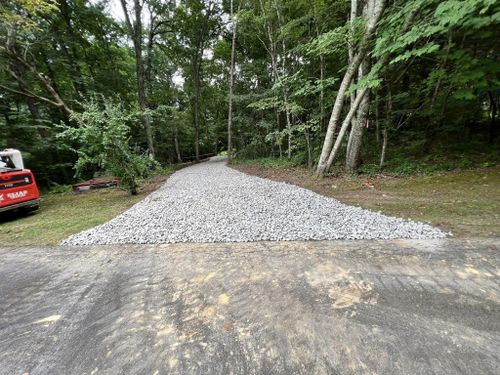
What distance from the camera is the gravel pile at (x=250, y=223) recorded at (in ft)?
10.2

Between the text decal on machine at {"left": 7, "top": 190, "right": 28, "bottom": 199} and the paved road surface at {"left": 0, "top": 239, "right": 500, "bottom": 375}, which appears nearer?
the paved road surface at {"left": 0, "top": 239, "right": 500, "bottom": 375}

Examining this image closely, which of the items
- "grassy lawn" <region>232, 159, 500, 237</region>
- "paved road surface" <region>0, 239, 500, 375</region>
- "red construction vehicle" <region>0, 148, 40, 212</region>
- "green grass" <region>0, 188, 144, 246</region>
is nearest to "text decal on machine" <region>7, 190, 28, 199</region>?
"red construction vehicle" <region>0, 148, 40, 212</region>

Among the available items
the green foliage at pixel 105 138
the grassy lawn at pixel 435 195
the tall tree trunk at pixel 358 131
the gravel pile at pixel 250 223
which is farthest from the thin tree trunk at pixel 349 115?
the green foliage at pixel 105 138

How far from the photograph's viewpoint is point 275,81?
1139 cm

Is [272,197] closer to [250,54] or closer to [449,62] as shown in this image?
[449,62]

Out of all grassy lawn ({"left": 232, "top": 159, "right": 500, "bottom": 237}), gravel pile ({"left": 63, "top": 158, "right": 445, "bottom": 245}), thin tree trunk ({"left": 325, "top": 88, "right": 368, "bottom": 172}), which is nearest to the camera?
gravel pile ({"left": 63, "top": 158, "right": 445, "bottom": 245})

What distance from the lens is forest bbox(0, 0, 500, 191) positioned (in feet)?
18.0

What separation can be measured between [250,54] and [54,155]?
12800 millimetres

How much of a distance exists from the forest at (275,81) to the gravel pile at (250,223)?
269cm

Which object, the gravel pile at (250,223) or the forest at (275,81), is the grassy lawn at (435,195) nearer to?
the gravel pile at (250,223)

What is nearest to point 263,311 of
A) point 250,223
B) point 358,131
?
point 250,223

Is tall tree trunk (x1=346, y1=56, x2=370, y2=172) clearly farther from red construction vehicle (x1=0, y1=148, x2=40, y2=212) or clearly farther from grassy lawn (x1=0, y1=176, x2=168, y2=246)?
red construction vehicle (x1=0, y1=148, x2=40, y2=212)

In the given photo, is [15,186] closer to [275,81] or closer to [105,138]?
[105,138]

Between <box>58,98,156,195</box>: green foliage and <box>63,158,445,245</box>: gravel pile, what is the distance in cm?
167
